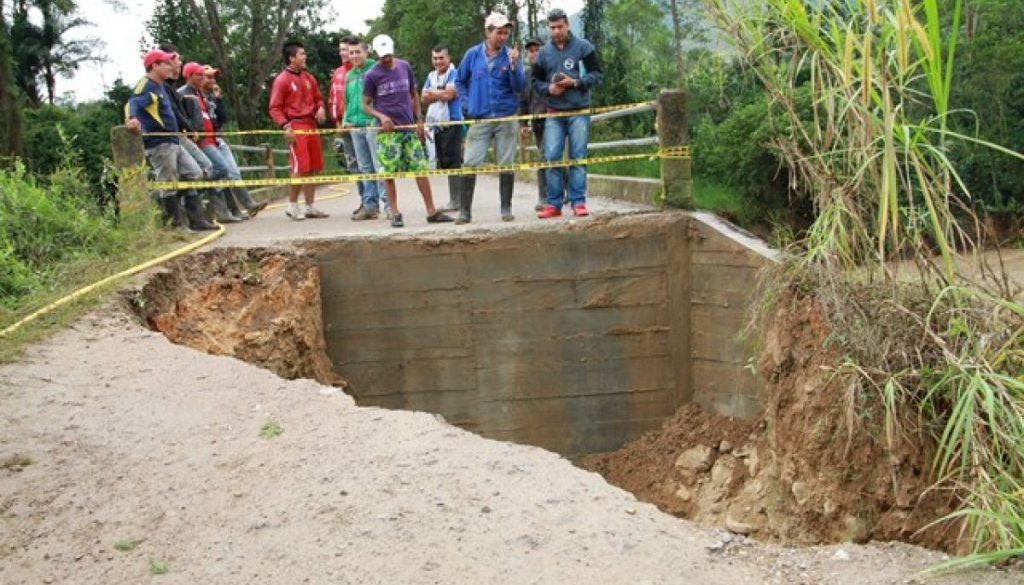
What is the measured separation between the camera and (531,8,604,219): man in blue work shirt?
9070 mm

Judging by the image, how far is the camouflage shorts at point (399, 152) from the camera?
9.90 m

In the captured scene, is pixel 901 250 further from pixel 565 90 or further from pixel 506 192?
pixel 506 192

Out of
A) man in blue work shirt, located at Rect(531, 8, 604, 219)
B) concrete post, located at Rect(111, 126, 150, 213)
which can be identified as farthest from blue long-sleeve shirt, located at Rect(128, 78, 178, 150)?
man in blue work shirt, located at Rect(531, 8, 604, 219)

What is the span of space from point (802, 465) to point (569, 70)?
4.64 meters

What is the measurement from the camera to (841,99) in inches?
193

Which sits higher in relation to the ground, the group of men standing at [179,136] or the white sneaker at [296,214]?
the group of men standing at [179,136]

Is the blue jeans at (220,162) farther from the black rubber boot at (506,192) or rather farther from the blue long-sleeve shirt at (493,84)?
the black rubber boot at (506,192)

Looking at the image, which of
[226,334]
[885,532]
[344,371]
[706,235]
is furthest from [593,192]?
[885,532]

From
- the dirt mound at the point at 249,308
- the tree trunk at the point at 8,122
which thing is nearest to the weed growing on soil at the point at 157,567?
the dirt mound at the point at 249,308

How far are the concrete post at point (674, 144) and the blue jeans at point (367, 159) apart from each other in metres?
2.83

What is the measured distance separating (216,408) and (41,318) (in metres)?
2.17

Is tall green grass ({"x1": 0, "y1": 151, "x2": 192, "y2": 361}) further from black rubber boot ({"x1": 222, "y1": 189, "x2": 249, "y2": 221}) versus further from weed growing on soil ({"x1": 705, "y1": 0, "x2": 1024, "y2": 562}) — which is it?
weed growing on soil ({"x1": 705, "y1": 0, "x2": 1024, "y2": 562})

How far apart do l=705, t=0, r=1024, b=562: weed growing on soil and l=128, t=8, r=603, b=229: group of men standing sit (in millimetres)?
3635

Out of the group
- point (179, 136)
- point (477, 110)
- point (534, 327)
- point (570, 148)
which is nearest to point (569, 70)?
point (570, 148)
